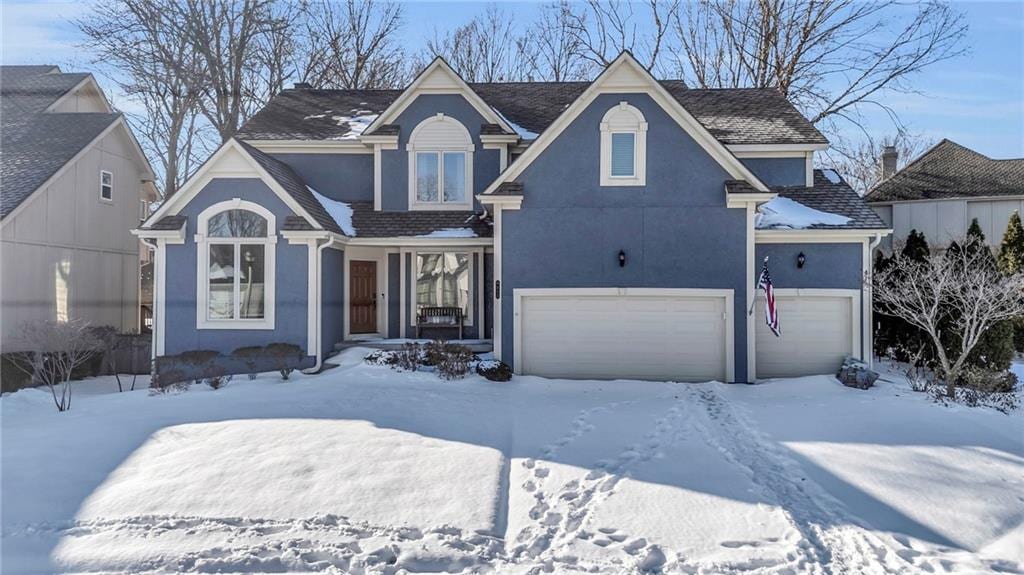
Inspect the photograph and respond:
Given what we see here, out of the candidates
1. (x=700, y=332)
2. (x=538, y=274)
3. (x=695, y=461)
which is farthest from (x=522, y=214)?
(x=695, y=461)

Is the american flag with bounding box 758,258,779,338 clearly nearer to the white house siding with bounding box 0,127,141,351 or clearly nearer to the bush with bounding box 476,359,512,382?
the bush with bounding box 476,359,512,382

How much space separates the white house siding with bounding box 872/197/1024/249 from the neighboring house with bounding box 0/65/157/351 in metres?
25.8

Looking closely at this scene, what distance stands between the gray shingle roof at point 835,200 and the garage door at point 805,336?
1.59 m

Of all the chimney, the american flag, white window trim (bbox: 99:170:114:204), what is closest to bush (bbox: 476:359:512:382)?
the american flag

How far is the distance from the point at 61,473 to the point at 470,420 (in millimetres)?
4660

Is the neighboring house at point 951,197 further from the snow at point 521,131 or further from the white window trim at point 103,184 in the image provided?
the white window trim at point 103,184

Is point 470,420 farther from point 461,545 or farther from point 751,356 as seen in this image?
point 751,356

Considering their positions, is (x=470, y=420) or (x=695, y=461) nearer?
(x=695, y=461)

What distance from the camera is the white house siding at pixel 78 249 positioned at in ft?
45.4

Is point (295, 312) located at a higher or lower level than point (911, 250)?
lower

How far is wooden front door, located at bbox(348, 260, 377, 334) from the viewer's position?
14453 millimetres

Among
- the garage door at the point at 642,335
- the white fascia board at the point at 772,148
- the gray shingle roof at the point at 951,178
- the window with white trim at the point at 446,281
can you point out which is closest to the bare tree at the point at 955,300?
the white fascia board at the point at 772,148

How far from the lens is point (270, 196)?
41.0ft

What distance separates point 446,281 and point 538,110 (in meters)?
5.65
